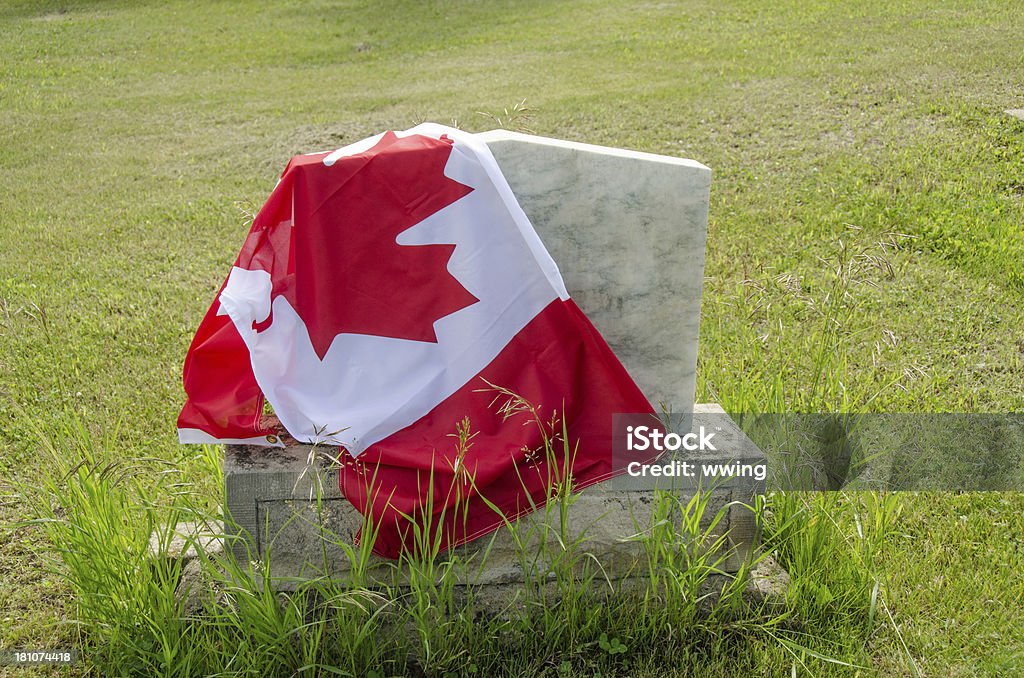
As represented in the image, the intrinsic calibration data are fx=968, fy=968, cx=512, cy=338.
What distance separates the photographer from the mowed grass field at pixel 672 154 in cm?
323

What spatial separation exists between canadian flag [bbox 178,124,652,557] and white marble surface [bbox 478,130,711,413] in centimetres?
14

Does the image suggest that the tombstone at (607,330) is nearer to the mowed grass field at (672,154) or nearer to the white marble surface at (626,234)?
the white marble surface at (626,234)

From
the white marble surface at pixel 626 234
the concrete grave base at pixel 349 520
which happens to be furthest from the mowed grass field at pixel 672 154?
the concrete grave base at pixel 349 520

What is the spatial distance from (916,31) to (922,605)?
308 inches

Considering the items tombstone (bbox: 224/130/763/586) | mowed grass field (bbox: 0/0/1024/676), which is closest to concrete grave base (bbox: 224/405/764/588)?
tombstone (bbox: 224/130/763/586)

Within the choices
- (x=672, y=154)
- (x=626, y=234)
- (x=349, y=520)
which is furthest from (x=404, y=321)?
(x=672, y=154)

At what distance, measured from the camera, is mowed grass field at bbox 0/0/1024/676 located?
10.6ft

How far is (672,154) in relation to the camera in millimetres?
6938

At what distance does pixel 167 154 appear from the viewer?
812 cm

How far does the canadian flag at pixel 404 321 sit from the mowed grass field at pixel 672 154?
532 mm

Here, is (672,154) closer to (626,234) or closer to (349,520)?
(626,234)

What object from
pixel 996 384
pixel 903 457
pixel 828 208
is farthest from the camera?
pixel 828 208

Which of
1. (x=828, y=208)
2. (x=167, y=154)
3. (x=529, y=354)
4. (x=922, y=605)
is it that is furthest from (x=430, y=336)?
(x=167, y=154)

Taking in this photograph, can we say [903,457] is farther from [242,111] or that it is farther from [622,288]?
[242,111]
